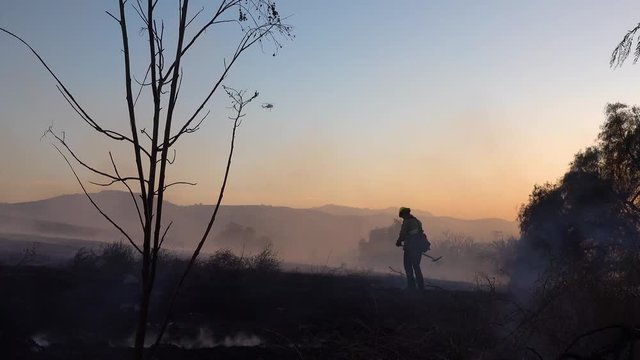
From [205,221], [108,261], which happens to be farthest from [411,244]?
[205,221]

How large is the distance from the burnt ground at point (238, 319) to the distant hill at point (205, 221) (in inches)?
1927

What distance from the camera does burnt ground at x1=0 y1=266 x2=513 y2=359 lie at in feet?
21.8

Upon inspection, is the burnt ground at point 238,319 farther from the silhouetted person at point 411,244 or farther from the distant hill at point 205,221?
the distant hill at point 205,221

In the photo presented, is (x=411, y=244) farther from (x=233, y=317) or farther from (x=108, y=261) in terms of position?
(x=108, y=261)

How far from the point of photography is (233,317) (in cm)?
991

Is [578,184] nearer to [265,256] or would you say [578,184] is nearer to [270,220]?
[265,256]

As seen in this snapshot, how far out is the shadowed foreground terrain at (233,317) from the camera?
6.68m

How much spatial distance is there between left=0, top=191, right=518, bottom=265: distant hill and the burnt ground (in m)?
49.0

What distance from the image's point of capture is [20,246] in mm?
34344

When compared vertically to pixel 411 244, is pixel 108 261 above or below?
below

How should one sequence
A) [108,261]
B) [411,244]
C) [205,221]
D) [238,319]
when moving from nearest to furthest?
1. [238,319]
2. [411,244]
3. [108,261]
4. [205,221]

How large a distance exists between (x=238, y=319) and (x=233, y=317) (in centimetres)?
18

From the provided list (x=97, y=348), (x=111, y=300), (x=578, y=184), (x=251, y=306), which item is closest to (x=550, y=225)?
(x=578, y=184)

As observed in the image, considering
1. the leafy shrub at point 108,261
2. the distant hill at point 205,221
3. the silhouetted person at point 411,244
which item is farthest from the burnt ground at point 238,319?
the distant hill at point 205,221
